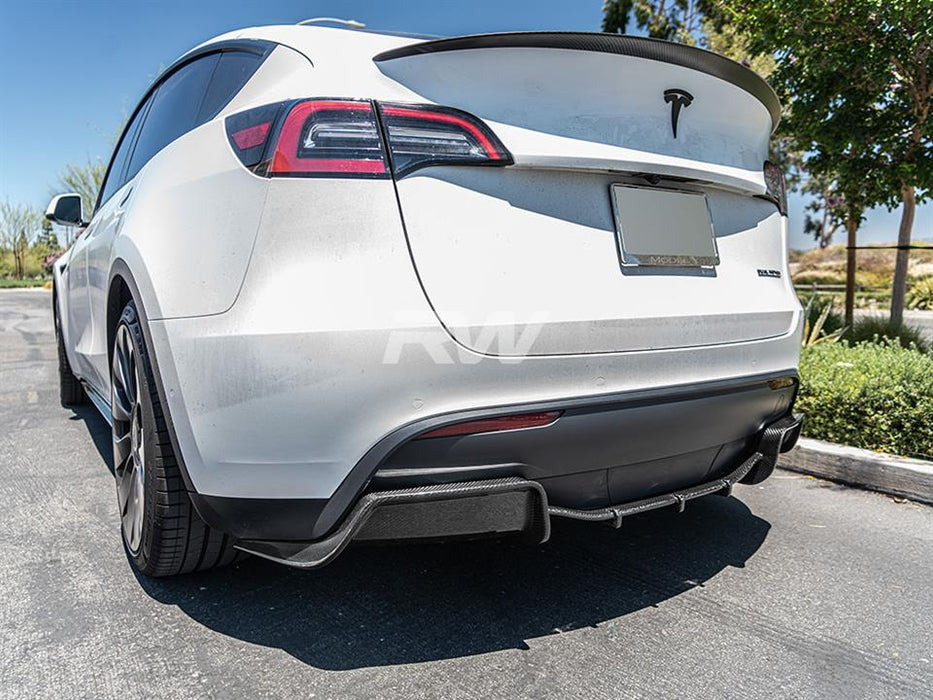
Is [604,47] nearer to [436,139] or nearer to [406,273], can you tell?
[436,139]

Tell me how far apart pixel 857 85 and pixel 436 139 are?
5.65 meters

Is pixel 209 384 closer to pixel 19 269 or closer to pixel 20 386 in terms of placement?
pixel 20 386

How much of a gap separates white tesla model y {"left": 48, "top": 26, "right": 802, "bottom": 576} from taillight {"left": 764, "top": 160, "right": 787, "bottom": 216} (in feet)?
1.03

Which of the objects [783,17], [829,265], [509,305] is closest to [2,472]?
[509,305]

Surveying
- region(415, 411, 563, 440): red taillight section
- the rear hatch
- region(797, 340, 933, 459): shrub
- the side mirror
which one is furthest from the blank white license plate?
the side mirror

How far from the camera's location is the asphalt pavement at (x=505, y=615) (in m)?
1.85

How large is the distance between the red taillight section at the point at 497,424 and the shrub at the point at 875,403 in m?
2.64

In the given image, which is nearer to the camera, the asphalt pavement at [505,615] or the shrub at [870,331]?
the asphalt pavement at [505,615]

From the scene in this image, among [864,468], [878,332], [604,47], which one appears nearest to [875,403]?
[864,468]

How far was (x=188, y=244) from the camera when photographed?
1919mm

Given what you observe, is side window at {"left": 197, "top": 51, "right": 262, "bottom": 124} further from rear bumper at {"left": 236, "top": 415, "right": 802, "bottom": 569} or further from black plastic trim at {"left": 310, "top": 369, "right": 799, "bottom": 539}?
rear bumper at {"left": 236, "top": 415, "right": 802, "bottom": 569}

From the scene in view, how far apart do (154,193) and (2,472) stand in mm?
2126

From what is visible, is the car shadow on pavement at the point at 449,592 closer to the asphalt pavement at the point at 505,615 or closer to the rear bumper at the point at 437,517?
the asphalt pavement at the point at 505,615

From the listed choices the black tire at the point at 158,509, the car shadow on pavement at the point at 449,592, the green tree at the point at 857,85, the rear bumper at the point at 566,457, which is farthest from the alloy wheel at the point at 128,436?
the green tree at the point at 857,85
